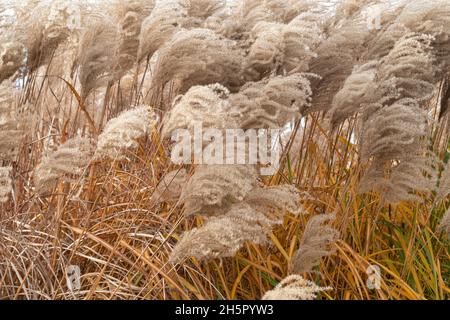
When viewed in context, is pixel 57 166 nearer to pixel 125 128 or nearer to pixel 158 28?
pixel 125 128

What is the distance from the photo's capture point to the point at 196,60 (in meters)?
3.89

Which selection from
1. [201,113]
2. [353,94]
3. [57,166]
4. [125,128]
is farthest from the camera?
[353,94]

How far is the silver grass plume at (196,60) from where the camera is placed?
3913 mm

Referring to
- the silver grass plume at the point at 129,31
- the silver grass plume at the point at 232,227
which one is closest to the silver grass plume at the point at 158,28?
the silver grass plume at the point at 129,31

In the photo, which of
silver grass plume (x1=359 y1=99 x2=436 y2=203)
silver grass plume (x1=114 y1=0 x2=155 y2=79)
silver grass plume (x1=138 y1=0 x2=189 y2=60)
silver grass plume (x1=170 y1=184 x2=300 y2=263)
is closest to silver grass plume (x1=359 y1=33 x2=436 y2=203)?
silver grass plume (x1=359 y1=99 x2=436 y2=203)

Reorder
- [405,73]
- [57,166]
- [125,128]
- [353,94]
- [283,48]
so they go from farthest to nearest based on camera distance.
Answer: [283,48], [405,73], [353,94], [57,166], [125,128]

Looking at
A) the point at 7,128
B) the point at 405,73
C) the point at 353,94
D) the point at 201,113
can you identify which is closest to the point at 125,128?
the point at 201,113

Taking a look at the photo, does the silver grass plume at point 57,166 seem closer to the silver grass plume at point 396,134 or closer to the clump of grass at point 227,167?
the clump of grass at point 227,167

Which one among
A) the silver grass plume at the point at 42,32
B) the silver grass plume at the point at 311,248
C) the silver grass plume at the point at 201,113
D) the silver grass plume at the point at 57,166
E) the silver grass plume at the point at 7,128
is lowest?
the silver grass plume at the point at 311,248

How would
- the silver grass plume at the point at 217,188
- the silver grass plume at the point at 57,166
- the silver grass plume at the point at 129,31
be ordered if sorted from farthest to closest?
1. the silver grass plume at the point at 129,31
2. the silver grass plume at the point at 57,166
3. the silver grass plume at the point at 217,188

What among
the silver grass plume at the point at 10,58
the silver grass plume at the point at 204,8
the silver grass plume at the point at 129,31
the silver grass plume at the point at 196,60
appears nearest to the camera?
the silver grass plume at the point at 196,60

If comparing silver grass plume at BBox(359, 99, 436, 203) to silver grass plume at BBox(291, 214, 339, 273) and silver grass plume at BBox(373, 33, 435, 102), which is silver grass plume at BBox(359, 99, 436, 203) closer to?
silver grass plume at BBox(373, 33, 435, 102)

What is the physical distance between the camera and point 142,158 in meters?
4.43
